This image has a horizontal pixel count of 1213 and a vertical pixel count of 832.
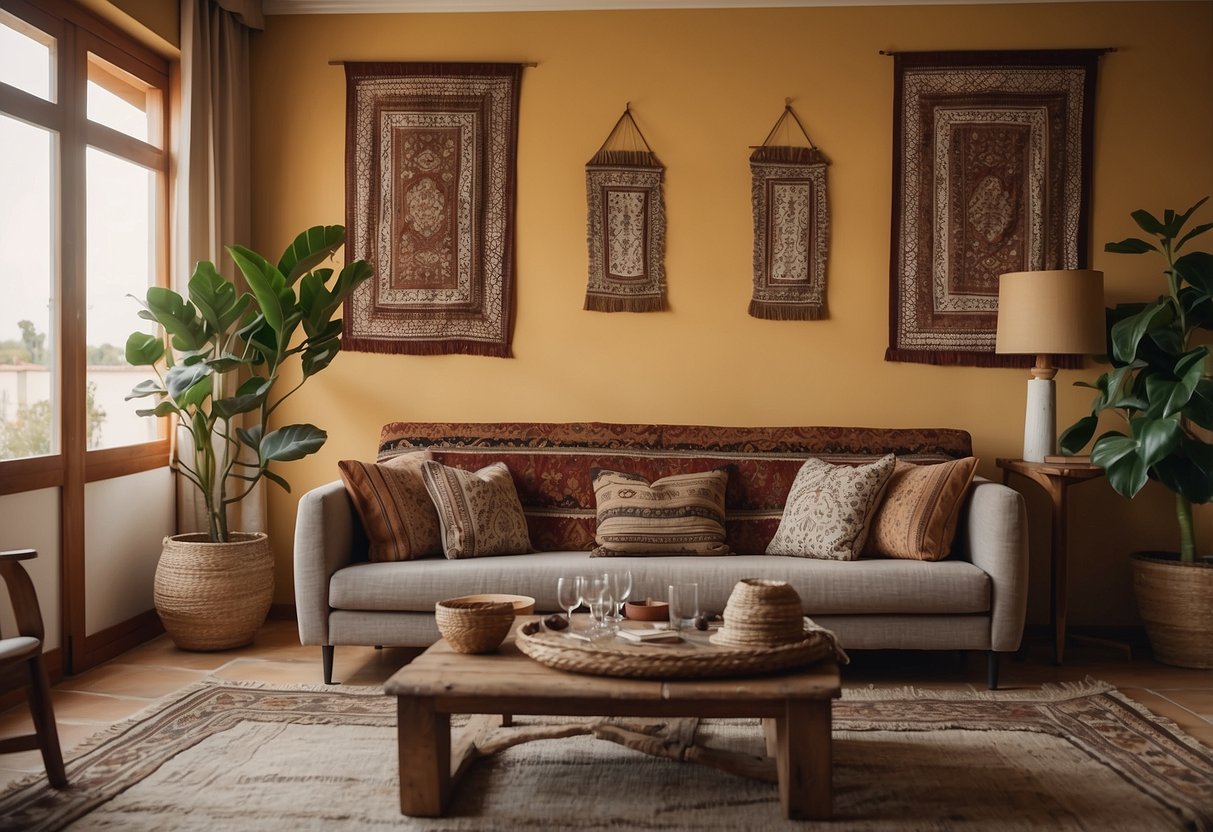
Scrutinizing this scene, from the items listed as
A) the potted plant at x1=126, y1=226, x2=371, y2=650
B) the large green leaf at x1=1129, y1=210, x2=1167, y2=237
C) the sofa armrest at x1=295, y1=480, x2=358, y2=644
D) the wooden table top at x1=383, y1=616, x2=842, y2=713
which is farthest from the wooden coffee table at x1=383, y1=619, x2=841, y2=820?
the large green leaf at x1=1129, y1=210, x2=1167, y2=237

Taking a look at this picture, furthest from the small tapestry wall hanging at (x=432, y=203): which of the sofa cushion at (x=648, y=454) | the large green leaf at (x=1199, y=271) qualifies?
the large green leaf at (x=1199, y=271)

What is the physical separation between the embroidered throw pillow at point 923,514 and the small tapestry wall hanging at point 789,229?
103 centimetres

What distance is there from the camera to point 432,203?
4578 millimetres

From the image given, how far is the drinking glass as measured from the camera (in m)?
2.63

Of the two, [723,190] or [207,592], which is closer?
[207,592]

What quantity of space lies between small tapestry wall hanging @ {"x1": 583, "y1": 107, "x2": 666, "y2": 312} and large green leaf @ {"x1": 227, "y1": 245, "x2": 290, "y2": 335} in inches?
51.7

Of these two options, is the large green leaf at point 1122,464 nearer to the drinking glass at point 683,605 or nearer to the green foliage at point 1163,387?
the green foliage at point 1163,387

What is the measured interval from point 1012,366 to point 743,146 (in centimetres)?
151

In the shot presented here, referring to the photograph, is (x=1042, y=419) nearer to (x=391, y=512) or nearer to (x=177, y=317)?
(x=391, y=512)

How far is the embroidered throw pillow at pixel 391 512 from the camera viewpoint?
147 inches

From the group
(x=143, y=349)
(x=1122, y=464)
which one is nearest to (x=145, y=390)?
(x=143, y=349)

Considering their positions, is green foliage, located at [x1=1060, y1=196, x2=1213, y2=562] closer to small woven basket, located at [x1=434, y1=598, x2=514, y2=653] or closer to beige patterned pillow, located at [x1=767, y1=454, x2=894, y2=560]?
beige patterned pillow, located at [x1=767, y1=454, x2=894, y2=560]

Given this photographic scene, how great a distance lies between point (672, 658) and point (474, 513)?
155cm

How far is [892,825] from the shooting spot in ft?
7.89
